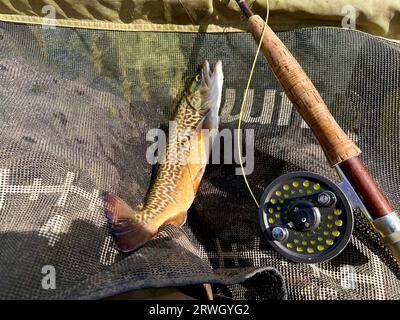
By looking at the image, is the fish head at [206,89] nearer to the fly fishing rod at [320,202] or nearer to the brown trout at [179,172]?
the brown trout at [179,172]

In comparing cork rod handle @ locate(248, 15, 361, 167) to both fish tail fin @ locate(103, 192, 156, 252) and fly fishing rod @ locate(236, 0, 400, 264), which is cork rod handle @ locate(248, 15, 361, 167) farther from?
fish tail fin @ locate(103, 192, 156, 252)

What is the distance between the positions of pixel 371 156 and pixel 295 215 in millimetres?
530

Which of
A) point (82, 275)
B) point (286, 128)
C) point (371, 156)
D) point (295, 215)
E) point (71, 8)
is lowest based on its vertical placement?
point (82, 275)

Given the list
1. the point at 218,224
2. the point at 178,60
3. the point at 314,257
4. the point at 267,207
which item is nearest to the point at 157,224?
the point at 218,224

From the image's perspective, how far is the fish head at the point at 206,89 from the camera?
2275 mm

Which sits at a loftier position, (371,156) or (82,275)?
(371,156)

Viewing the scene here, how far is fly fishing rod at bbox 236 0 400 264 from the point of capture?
1.61 meters

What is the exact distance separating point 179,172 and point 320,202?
29.7 inches

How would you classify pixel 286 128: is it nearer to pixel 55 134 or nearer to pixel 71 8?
pixel 55 134

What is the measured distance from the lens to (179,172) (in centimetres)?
216

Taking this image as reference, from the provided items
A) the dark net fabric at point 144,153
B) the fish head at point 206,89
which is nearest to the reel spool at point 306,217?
the dark net fabric at point 144,153

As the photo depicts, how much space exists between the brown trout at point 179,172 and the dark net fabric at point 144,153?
5 centimetres

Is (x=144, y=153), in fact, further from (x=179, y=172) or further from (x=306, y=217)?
(x=306, y=217)

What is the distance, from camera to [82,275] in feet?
4.91
